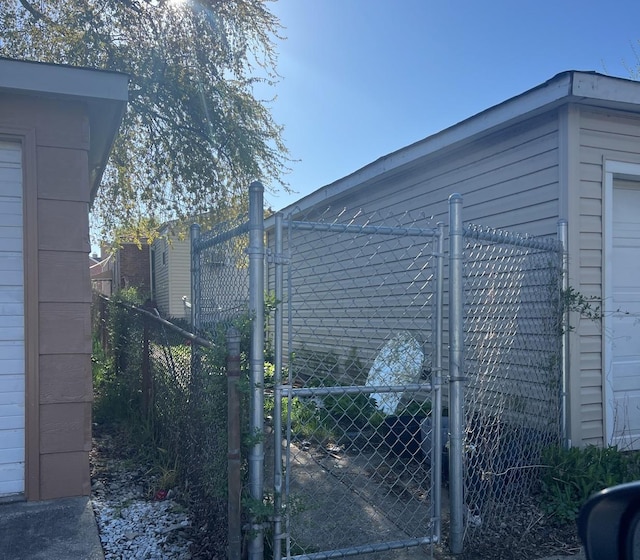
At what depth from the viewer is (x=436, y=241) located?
3639 mm

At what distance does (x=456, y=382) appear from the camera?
11.9ft

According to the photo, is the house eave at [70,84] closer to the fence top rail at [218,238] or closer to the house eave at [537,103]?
the fence top rail at [218,238]

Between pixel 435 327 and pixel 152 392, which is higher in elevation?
pixel 435 327

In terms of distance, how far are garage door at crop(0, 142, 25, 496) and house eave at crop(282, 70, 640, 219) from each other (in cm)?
198

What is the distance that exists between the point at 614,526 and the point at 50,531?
336 centimetres

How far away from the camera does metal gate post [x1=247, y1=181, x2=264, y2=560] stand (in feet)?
9.86

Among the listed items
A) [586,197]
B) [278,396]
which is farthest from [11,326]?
[586,197]

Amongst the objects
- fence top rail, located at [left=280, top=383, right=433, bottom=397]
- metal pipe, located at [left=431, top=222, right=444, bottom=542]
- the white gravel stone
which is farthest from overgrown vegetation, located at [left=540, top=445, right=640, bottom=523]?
the white gravel stone

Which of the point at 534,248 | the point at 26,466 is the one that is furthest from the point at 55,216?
the point at 534,248

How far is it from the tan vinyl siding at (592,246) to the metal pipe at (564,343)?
15 cm

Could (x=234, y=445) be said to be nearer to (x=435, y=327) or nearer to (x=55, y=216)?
(x=435, y=327)

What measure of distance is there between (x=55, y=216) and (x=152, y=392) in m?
2.22

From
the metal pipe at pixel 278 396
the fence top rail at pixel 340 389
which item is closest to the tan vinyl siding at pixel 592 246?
the fence top rail at pixel 340 389

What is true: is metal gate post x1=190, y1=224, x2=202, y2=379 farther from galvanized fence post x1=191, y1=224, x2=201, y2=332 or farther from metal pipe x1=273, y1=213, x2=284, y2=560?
metal pipe x1=273, y1=213, x2=284, y2=560
